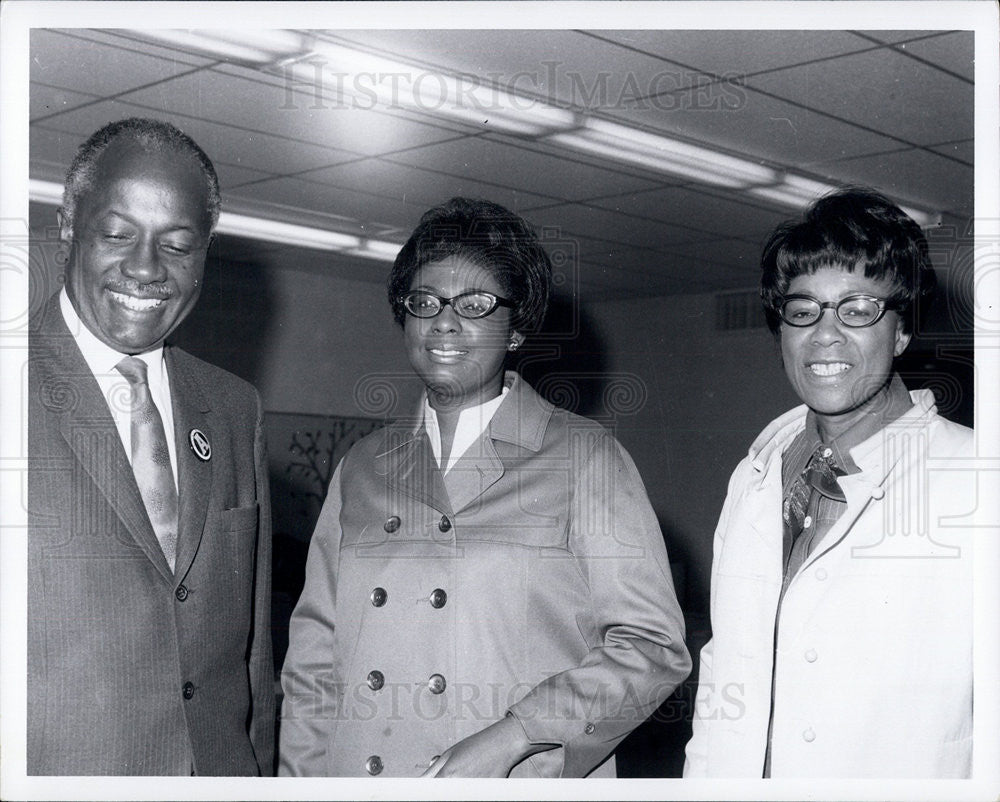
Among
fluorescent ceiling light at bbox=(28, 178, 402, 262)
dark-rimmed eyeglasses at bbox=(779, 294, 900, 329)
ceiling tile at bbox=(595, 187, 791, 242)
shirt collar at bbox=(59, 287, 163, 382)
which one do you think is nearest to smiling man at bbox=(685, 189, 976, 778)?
dark-rimmed eyeglasses at bbox=(779, 294, 900, 329)

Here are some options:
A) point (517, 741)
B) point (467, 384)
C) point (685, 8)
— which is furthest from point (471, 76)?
point (517, 741)

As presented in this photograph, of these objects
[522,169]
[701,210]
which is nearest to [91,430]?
[522,169]

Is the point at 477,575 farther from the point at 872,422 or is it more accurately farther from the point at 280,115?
the point at 280,115

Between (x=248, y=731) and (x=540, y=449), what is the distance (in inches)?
25.4

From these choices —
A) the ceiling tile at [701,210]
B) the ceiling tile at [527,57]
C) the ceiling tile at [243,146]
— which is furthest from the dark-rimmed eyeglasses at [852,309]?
the ceiling tile at [701,210]

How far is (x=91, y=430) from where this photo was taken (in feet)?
4.85

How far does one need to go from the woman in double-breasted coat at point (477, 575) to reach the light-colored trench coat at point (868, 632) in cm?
15

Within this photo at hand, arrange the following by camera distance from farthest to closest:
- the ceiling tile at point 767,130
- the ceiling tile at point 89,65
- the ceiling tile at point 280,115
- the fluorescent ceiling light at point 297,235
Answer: the fluorescent ceiling light at point 297,235 → the ceiling tile at point 767,130 → the ceiling tile at point 280,115 → the ceiling tile at point 89,65

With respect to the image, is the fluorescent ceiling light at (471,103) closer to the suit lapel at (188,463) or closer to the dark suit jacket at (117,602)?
the suit lapel at (188,463)

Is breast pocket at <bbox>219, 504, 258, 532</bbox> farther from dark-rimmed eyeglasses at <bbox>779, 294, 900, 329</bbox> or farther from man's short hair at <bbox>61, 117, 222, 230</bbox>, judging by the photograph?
dark-rimmed eyeglasses at <bbox>779, 294, 900, 329</bbox>

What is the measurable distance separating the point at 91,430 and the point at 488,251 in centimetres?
64

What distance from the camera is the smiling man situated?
1476 mm

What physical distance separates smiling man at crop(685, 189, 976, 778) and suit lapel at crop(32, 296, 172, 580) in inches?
34.9

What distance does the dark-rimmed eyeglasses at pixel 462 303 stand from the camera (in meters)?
1.55
